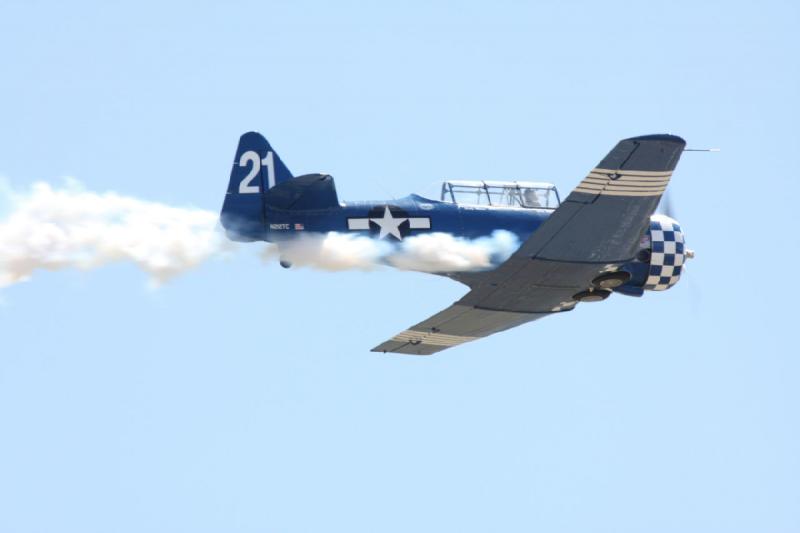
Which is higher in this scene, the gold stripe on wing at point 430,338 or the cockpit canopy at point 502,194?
the cockpit canopy at point 502,194

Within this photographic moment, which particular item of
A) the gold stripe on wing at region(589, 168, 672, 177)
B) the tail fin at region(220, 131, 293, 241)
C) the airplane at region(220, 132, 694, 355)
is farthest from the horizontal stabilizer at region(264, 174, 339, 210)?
the gold stripe on wing at region(589, 168, 672, 177)

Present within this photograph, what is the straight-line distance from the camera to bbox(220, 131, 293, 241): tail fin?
1938 cm

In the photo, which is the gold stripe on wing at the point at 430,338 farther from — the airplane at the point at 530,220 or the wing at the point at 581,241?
the airplane at the point at 530,220

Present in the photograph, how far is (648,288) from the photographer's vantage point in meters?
21.2

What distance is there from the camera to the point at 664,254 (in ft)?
69.1

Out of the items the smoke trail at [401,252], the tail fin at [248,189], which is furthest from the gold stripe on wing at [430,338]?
the tail fin at [248,189]

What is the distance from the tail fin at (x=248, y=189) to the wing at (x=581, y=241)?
3007 mm

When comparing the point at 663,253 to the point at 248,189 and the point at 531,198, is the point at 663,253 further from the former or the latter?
the point at 248,189

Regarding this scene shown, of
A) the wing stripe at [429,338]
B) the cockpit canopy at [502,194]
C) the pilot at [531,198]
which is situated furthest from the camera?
the wing stripe at [429,338]

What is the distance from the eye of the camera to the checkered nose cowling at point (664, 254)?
69.1ft

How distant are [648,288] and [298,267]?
5.18 m

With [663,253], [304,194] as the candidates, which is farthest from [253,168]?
[663,253]

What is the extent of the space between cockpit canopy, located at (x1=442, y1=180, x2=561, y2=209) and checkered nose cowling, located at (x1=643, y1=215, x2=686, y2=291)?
1.48 metres

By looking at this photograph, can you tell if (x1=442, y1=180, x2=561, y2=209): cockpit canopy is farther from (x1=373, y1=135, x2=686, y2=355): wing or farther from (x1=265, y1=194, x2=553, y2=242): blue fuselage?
(x1=373, y1=135, x2=686, y2=355): wing
